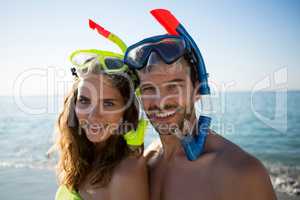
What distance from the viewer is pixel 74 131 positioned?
350cm

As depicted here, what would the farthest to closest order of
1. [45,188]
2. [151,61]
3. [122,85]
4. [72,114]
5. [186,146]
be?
[45,188], [72,114], [122,85], [151,61], [186,146]

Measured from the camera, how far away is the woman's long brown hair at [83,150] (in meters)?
3.04

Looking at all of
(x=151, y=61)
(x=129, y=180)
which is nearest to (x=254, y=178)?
(x=129, y=180)

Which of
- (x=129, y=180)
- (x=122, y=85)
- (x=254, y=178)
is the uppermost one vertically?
(x=122, y=85)

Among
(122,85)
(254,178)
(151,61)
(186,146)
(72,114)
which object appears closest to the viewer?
(254,178)

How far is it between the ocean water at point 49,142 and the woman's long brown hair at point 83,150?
51cm

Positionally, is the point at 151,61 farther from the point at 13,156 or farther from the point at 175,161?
the point at 13,156

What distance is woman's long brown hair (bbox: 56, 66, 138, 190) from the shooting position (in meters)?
3.04

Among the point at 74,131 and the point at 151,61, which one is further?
the point at 74,131

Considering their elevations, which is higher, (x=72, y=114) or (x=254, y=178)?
(x=72, y=114)

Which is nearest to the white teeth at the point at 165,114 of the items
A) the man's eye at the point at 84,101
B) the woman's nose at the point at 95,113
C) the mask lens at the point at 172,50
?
the mask lens at the point at 172,50

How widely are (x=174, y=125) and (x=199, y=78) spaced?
0.43 meters

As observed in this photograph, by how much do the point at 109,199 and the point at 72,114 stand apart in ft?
3.21

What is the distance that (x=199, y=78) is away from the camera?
275 cm
